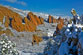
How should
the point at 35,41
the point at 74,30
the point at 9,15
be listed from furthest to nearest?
the point at 9,15 < the point at 35,41 < the point at 74,30

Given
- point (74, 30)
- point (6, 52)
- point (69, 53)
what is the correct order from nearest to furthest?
point (69, 53)
point (74, 30)
point (6, 52)

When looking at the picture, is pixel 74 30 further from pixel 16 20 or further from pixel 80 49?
pixel 16 20

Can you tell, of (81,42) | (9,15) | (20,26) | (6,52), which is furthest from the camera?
(9,15)

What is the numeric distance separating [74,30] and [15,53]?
612 inches

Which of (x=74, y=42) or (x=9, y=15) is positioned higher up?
(x=9, y=15)

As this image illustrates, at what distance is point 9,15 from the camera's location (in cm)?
12581

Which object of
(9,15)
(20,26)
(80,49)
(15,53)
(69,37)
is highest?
(9,15)

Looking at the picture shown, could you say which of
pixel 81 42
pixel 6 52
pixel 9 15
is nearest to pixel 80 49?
pixel 81 42

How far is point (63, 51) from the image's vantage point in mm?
13508

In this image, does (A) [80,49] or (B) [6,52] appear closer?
(A) [80,49]

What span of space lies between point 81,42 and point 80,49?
0.59 metres

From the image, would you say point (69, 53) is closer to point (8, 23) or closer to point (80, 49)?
point (80, 49)

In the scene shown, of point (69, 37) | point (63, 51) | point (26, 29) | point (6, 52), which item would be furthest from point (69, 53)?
point (26, 29)

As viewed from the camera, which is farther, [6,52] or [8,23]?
[8,23]
